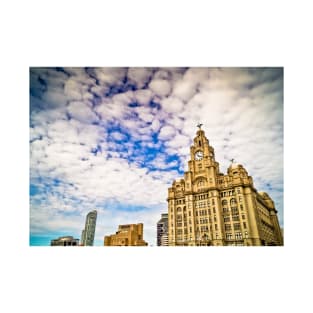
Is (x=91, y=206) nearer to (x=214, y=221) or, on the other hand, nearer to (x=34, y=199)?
(x=34, y=199)

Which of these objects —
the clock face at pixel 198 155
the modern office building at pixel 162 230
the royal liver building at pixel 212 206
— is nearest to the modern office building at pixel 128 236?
the modern office building at pixel 162 230

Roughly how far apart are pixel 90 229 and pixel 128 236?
189 centimetres

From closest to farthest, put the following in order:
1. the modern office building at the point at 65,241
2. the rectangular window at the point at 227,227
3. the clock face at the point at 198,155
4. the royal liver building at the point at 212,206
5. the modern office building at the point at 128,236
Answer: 1. the modern office building at the point at 65,241
2. the modern office building at the point at 128,236
3. the royal liver building at the point at 212,206
4. the rectangular window at the point at 227,227
5. the clock face at the point at 198,155

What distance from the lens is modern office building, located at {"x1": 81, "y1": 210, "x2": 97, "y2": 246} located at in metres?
Result: 10.3

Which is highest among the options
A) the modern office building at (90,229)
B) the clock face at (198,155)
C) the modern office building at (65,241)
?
the clock face at (198,155)

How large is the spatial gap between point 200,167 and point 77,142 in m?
6.10

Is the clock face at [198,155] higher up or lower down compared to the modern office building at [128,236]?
higher up

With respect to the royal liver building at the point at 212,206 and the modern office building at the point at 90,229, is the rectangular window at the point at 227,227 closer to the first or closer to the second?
the royal liver building at the point at 212,206

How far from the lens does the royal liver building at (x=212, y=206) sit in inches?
422

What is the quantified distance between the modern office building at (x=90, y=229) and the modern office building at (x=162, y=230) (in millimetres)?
2966

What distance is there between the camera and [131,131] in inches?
413

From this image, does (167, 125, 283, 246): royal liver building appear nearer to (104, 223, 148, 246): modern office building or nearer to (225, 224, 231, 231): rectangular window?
(225, 224, 231, 231): rectangular window

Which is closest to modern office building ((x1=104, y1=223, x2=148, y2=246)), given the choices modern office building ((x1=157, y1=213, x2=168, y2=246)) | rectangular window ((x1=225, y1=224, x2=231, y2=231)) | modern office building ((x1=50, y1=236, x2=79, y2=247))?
modern office building ((x1=157, y1=213, x2=168, y2=246))

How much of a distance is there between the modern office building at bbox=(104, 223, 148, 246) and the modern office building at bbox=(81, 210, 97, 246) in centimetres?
64
